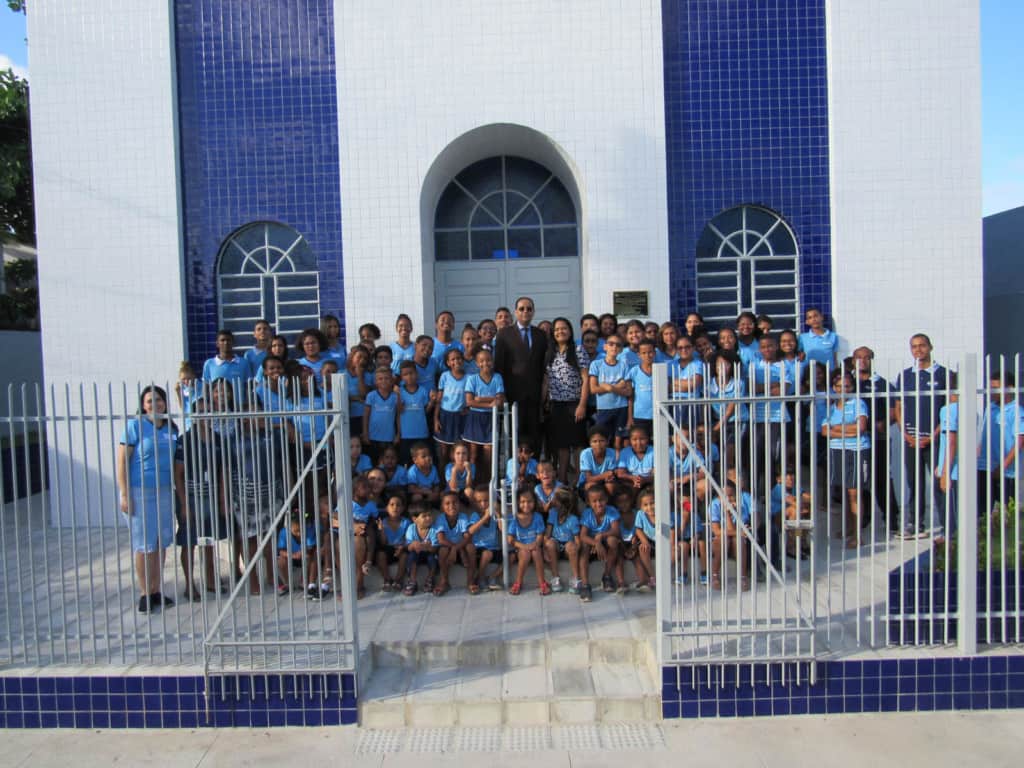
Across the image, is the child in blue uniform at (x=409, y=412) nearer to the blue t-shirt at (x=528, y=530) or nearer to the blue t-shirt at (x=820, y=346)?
the blue t-shirt at (x=528, y=530)

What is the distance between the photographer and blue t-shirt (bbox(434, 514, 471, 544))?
6.00m

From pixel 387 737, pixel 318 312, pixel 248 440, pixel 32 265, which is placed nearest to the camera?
pixel 387 737

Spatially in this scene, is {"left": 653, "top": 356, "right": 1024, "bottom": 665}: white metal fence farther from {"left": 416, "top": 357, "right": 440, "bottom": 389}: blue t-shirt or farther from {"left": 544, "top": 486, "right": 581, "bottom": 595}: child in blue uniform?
{"left": 416, "top": 357, "right": 440, "bottom": 389}: blue t-shirt

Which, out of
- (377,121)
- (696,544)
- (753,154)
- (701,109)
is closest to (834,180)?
(753,154)

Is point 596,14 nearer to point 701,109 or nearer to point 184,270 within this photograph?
point 701,109

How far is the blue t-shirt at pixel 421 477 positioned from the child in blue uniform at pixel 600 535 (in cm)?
126

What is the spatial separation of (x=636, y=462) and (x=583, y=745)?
250cm

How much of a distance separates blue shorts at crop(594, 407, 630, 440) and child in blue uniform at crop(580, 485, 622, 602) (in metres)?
1.07

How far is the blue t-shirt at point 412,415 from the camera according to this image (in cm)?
699

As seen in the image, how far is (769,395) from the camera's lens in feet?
14.9

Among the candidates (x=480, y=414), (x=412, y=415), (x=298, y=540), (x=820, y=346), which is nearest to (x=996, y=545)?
(x=820, y=346)

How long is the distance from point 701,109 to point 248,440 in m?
6.19

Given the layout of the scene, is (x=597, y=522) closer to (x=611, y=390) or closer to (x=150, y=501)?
(x=611, y=390)

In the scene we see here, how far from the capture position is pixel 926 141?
862 centimetres
